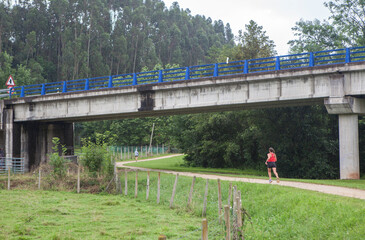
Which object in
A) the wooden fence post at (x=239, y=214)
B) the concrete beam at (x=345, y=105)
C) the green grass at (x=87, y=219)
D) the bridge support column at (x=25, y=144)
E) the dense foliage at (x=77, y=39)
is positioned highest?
the dense foliage at (x=77, y=39)

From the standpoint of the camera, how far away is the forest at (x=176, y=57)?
111ft

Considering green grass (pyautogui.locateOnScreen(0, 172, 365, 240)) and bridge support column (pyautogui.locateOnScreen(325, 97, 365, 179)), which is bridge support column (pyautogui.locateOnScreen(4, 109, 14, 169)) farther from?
bridge support column (pyautogui.locateOnScreen(325, 97, 365, 179))

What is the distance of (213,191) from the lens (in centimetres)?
1986

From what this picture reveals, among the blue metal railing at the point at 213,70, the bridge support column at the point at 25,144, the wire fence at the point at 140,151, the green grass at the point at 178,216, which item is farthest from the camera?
the wire fence at the point at 140,151

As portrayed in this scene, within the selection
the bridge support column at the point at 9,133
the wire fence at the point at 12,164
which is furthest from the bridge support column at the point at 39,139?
the bridge support column at the point at 9,133

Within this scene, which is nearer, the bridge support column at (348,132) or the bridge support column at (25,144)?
the bridge support column at (348,132)

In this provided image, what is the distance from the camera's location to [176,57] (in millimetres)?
113750

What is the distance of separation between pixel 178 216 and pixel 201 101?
12573mm

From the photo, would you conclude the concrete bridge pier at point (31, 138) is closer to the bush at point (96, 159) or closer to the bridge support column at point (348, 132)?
the bush at point (96, 159)

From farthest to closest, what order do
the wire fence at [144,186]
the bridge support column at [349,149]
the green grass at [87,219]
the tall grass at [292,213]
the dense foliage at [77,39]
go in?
the dense foliage at [77,39], the bridge support column at [349,149], the wire fence at [144,186], the green grass at [87,219], the tall grass at [292,213]

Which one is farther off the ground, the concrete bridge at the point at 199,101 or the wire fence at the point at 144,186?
the concrete bridge at the point at 199,101

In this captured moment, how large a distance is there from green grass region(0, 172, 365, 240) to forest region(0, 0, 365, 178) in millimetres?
8028

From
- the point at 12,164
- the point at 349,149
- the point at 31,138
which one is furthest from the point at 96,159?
the point at 349,149

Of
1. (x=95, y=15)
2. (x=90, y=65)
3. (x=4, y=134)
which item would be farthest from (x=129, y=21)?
(x=4, y=134)
